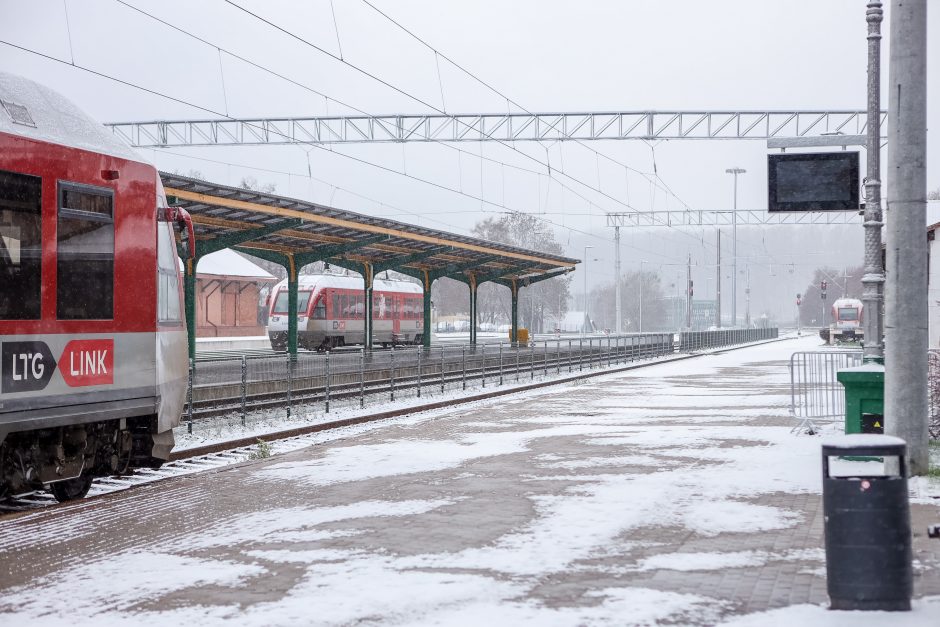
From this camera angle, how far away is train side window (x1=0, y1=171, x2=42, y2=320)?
873 cm

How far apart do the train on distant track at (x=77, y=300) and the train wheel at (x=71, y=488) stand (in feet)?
0.04

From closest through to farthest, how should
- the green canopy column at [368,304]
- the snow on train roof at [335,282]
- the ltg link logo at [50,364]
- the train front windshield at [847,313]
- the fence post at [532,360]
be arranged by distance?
1. the ltg link logo at [50,364]
2. the fence post at [532,360]
3. the green canopy column at [368,304]
4. the snow on train roof at [335,282]
5. the train front windshield at [847,313]

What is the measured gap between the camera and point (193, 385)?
16.3 m

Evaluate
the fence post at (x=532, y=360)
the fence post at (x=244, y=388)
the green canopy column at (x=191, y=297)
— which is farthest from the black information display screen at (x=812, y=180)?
the fence post at (x=532, y=360)

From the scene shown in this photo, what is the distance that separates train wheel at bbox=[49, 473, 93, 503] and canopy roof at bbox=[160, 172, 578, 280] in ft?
28.1

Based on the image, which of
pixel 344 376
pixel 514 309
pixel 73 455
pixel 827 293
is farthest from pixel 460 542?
pixel 827 293

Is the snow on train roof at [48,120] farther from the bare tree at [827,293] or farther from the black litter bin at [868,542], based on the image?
the bare tree at [827,293]

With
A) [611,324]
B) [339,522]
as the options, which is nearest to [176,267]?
[339,522]

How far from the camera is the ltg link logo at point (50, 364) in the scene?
869 centimetres

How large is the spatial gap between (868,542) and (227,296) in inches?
1899

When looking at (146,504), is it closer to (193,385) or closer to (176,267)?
(176,267)

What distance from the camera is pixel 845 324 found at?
71.1 meters

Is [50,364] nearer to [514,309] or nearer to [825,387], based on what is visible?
[825,387]

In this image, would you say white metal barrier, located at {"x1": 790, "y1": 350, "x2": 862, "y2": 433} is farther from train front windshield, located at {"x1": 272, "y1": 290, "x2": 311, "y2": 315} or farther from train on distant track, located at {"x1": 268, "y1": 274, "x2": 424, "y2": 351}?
train front windshield, located at {"x1": 272, "y1": 290, "x2": 311, "y2": 315}
